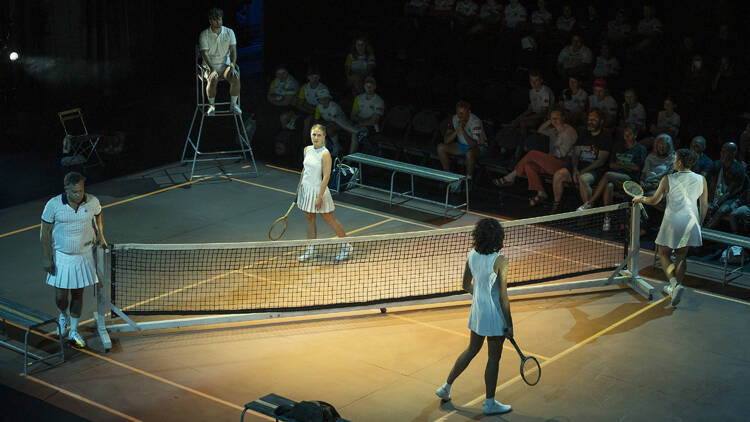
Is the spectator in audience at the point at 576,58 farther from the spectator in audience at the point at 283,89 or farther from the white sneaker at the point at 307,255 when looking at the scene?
the white sneaker at the point at 307,255

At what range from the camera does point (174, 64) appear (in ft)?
76.7

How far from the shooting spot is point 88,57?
2159 cm

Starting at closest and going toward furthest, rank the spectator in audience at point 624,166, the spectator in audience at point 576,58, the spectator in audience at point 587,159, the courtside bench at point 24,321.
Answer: the courtside bench at point 24,321 < the spectator in audience at point 624,166 < the spectator in audience at point 587,159 < the spectator in audience at point 576,58

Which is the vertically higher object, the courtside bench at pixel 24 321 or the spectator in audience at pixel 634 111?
the spectator in audience at pixel 634 111

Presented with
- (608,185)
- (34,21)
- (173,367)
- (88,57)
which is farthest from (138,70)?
(173,367)

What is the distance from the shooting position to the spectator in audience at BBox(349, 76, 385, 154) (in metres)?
17.9

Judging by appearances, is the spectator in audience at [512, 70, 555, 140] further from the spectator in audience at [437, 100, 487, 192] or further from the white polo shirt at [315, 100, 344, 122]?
the white polo shirt at [315, 100, 344, 122]

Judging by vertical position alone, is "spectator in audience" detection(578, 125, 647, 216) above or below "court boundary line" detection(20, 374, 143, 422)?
above

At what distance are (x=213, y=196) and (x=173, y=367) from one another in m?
6.63

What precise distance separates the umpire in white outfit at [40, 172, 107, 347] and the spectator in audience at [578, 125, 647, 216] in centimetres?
813

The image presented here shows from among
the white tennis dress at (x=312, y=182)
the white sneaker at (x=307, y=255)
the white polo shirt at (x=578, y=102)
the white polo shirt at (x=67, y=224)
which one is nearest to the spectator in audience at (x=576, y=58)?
the white polo shirt at (x=578, y=102)

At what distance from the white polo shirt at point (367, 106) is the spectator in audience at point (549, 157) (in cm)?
318

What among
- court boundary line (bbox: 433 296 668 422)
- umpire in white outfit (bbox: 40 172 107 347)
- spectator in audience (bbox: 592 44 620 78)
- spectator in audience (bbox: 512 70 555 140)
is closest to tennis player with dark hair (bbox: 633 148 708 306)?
court boundary line (bbox: 433 296 668 422)

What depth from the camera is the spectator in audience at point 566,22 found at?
742 inches
